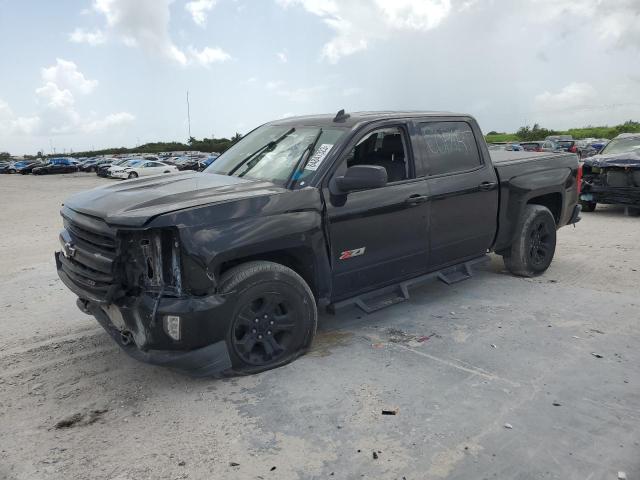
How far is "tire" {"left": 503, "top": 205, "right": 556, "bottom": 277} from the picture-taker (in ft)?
20.0

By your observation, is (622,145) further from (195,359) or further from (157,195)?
(195,359)

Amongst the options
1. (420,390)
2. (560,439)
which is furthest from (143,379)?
(560,439)

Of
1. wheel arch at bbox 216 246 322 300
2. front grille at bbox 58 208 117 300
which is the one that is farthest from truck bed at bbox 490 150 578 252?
front grille at bbox 58 208 117 300

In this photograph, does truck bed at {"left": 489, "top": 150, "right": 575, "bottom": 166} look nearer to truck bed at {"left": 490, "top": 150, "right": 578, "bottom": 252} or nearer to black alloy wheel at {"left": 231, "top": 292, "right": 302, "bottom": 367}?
truck bed at {"left": 490, "top": 150, "right": 578, "bottom": 252}

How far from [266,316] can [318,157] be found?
133cm

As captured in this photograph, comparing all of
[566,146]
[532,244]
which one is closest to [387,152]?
[532,244]

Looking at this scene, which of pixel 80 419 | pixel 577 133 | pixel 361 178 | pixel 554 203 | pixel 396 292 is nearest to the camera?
pixel 80 419

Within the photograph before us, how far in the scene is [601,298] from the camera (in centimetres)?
557

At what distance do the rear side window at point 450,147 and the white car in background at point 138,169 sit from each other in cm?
3037

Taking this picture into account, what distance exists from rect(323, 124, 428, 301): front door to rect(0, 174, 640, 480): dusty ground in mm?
547

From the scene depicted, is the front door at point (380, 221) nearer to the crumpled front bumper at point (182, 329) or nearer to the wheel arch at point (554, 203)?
the crumpled front bumper at point (182, 329)

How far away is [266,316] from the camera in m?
3.85

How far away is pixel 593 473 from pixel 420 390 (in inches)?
45.0

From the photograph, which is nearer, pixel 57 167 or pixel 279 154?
pixel 279 154
